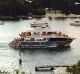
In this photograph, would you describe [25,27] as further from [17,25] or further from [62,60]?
[62,60]

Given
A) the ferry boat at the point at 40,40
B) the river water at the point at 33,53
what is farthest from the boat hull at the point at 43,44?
the river water at the point at 33,53

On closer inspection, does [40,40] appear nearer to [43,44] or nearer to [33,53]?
[43,44]

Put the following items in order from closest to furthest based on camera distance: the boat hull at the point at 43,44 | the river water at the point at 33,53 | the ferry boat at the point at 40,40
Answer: the river water at the point at 33,53 → the boat hull at the point at 43,44 → the ferry boat at the point at 40,40

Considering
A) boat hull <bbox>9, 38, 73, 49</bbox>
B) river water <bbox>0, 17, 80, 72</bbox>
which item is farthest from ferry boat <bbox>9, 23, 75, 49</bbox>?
river water <bbox>0, 17, 80, 72</bbox>

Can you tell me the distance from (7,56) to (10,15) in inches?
777

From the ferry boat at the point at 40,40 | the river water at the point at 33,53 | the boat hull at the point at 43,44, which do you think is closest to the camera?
the river water at the point at 33,53

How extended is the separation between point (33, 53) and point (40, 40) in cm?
363

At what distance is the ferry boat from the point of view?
46062 mm

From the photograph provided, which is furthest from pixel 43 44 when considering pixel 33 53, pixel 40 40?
pixel 33 53

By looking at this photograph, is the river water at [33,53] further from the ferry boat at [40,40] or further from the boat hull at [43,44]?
the ferry boat at [40,40]

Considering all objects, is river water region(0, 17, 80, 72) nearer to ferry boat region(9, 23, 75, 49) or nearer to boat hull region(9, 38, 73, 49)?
boat hull region(9, 38, 73, 49)

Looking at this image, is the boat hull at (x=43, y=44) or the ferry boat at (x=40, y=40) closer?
the boat hull at (x=43, y=44)

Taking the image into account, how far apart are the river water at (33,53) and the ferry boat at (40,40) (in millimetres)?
598

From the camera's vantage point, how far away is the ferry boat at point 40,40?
46062mm
